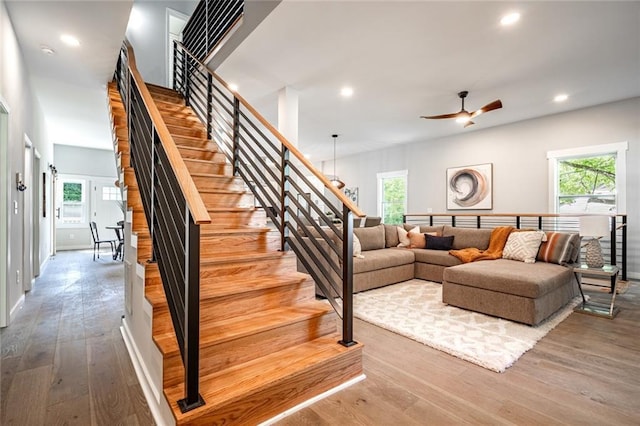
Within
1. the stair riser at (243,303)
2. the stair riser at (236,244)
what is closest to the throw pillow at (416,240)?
the stair riser at (236,244)

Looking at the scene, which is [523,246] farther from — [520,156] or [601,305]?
[520,156]

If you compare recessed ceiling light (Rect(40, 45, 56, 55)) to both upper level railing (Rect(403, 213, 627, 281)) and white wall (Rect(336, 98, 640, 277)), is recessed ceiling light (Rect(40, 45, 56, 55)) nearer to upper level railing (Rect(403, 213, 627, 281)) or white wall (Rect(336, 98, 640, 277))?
upper level railing (Rect(403, 213, 627, 281))

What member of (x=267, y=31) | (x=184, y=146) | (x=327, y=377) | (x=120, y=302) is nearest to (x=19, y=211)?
(x=120, y=302)

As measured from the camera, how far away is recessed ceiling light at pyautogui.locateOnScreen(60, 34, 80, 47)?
326cm

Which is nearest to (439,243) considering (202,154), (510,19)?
(510,19)

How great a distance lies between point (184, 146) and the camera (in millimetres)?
3566

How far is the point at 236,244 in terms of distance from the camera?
2479 millimetres

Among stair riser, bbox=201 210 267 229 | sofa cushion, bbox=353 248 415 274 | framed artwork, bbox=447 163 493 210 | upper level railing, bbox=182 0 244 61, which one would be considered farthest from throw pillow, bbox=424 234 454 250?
upper level railing, bbox=182 0 244 61

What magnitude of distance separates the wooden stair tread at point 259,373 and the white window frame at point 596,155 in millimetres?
5492

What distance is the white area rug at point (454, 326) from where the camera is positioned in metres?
2.30

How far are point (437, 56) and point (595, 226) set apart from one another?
256cm

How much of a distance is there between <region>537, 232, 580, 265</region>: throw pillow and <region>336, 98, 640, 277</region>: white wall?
6.00 ft

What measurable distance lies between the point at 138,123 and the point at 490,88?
4.50 metres

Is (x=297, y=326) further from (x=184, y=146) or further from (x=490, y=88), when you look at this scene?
(x=490, y=88)
